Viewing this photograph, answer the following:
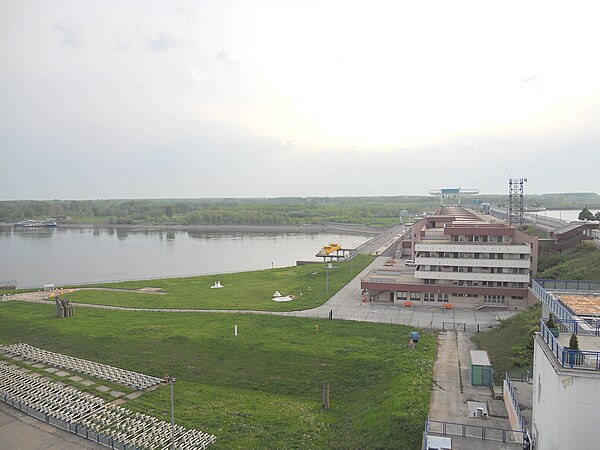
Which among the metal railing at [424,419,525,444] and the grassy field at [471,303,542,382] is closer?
the metal railing at [424,419,525,444]

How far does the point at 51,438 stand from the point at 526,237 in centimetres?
4010

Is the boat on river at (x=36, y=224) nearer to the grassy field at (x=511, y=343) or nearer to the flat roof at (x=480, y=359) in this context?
the grassy field at (x=511, y=343)

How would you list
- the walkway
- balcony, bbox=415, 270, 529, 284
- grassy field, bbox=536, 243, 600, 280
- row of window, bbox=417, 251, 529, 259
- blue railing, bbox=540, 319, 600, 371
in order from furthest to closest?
row of window, bbox=417, 251, 529, 259
balcony, bbox=415, 270, 529, 284
grassy field, bbox=536, 243, 600, 280
the walkway
blue railing, bbox=540, 319, 600, 371

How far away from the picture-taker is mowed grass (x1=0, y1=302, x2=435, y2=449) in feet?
64.0

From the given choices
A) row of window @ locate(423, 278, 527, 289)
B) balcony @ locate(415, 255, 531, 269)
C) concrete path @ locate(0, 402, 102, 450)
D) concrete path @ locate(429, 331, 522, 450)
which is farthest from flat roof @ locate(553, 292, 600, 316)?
row of window @ locate(423, 278, 527, 289)

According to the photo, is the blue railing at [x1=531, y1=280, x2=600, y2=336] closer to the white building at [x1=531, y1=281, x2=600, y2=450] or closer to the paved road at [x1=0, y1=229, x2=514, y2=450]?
the white building at [x1=531, y1=281, x2=600, y2=450]

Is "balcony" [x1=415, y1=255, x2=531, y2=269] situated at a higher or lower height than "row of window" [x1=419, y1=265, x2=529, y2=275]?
higher

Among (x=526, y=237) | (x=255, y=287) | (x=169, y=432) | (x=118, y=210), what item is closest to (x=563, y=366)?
(x=169, y=432)

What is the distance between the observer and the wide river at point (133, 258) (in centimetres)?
6831

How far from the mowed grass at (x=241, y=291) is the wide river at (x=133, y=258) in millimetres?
13264

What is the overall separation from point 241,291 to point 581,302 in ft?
119

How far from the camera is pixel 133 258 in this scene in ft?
282

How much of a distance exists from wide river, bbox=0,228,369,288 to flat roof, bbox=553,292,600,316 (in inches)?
2270

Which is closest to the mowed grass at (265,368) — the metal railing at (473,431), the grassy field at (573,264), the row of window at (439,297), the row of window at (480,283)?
the metal railing at (473,431)
